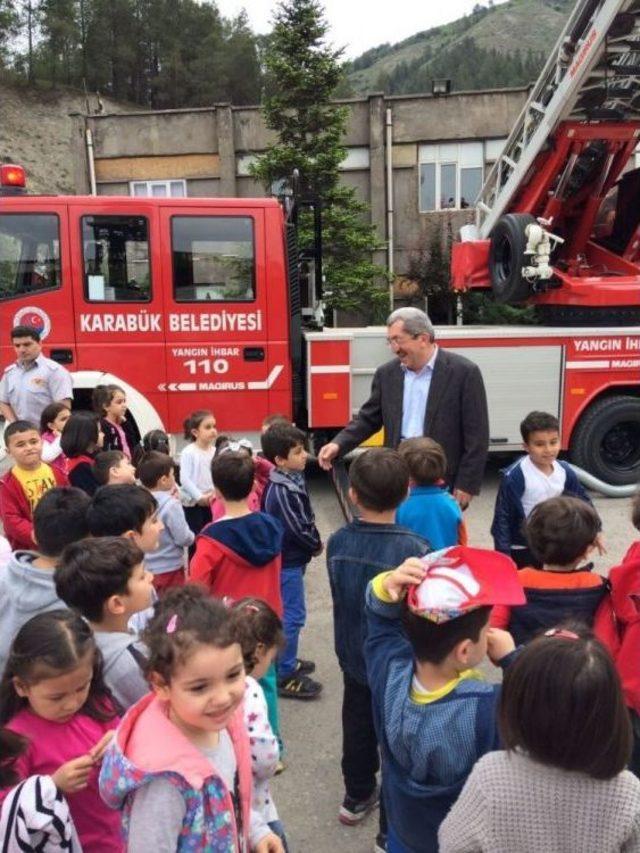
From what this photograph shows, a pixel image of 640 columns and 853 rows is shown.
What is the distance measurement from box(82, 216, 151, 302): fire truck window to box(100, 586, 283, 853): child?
4841mm

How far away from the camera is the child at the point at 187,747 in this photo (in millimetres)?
1364

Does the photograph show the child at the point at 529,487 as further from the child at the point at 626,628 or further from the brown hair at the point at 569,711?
the brown hair at the point at 569,711

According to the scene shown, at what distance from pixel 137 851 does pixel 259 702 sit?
462 millimetres

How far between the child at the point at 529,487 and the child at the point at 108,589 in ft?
6.34

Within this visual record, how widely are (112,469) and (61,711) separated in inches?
73.1

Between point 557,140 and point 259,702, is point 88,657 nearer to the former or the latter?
point 259,702

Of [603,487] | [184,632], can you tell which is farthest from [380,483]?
[603,487]

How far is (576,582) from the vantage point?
2.22 m

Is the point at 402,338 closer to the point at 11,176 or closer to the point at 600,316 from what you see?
the point at 600,316

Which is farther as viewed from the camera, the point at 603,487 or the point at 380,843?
the point at 603,487

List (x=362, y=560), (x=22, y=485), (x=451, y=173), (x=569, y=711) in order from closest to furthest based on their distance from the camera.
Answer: (x=569, y=711) → (x=362, y=560) → (x=22, y=485) → (x=451, y=173)

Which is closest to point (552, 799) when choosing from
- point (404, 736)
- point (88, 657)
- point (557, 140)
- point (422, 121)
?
point (404, 736)

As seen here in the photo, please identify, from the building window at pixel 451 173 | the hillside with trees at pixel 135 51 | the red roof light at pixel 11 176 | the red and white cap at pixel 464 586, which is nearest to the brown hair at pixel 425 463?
the red and white cap at pixel 464 586

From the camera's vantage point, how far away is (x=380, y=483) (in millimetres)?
2318
